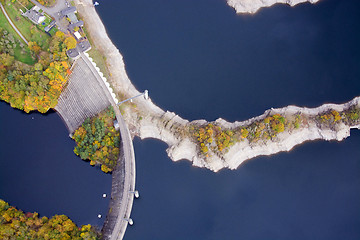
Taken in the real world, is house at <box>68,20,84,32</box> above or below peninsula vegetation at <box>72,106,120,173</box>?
above

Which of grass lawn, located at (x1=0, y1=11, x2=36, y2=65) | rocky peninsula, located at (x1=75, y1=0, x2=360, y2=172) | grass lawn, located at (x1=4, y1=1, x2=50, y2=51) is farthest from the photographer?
grass lawn, located at (x1=4, y1=1, x2=50, y2=51)

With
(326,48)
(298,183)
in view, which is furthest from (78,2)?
(298,183)

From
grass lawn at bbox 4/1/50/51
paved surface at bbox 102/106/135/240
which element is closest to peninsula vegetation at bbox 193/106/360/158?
paved surface at bbox 102/106/135/240

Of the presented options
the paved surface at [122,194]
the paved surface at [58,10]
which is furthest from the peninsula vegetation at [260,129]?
the paved surface at [58,10]

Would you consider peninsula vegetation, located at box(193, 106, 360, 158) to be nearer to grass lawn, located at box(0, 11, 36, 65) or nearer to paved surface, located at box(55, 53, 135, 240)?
paved surface, located at box(55, 53, 135, 240)

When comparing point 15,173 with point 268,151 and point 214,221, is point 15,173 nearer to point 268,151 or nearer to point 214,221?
point 214,221

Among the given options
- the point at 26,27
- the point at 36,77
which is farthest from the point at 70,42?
the point at 26,27

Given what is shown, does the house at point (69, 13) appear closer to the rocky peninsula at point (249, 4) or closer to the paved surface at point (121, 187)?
the paved surface at point (121, 187)

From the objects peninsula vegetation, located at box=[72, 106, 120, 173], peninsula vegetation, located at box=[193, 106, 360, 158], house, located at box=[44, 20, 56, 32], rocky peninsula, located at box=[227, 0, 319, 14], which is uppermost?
rocky peninsula, located at box=[227, 0, 319, 14]
